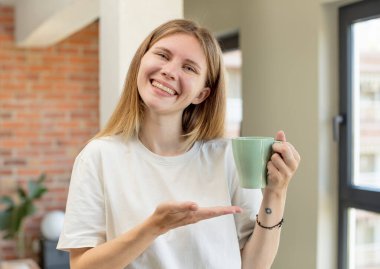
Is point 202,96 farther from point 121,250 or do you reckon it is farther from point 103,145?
point 121,250

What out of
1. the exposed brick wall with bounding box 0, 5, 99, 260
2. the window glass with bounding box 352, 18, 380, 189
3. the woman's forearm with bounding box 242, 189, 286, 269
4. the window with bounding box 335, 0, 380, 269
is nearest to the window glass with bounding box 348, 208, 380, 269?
the window with bounding box 335, 0, 380, 269

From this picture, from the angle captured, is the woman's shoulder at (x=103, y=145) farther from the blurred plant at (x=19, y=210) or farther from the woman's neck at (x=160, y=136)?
the blurred plant at (x=19, y=210)

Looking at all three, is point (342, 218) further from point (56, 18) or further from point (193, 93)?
point (56, 18)

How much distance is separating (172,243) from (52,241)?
353 centimetres

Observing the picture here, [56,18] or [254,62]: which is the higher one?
[56,18]

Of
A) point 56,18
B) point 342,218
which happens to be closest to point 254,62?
point 342,218

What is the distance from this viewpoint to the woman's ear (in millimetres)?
1292

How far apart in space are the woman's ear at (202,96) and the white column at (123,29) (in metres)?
0.86

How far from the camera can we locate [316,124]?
2.27 meters

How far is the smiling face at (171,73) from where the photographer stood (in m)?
1.17

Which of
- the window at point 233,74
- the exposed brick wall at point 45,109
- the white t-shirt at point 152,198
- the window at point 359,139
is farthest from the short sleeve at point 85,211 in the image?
the exposed brick wall at point 45,109

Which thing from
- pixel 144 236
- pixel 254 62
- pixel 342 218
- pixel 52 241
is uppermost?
pixel 254 62

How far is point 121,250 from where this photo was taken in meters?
1.05

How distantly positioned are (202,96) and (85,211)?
389mm
